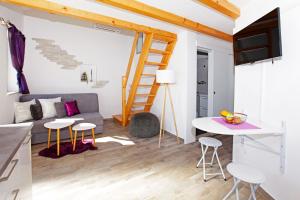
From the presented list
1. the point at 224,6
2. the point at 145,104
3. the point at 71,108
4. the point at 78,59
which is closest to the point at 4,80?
the point at 71,108

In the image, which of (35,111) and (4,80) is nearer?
(4,80)

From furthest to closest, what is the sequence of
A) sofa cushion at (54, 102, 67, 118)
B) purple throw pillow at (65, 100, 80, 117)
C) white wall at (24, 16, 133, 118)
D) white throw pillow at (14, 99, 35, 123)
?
white wall at (24, 16, 133, 118) → purple throw pillow at (65, 100, 80, 117) → sofa cushion at (54, 102, 67, 118) → white throw pillow at (14, 99, 35, 123)

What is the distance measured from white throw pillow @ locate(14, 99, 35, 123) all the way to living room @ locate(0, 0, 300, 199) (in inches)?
1.0

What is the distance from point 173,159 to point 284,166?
1475mm

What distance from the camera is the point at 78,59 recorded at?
468 cm

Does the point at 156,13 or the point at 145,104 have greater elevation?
the point at 156,13

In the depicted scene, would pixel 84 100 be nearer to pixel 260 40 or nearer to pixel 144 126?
pixel 144 126

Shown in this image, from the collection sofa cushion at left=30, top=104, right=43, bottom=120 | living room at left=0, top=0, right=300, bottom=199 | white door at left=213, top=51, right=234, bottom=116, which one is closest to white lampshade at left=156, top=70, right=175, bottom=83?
living room at left=0, top=0, right=300, bottom=199

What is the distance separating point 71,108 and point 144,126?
5.87 ft

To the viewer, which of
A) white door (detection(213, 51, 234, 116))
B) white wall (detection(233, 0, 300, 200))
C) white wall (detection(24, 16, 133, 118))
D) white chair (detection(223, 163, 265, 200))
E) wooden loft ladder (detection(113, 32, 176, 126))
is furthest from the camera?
white door (detection(213, 51, 234, 116))

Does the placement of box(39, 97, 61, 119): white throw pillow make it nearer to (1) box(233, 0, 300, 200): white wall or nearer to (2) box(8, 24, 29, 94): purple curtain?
(2) box(8, 24, 29, 94): purple curtain

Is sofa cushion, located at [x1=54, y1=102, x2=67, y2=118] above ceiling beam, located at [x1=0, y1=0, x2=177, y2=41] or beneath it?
beneath

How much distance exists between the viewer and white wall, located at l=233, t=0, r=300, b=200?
1581 millimetres

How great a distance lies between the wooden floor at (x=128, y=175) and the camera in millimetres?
1852
